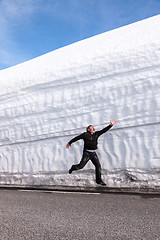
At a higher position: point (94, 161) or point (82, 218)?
point (94, 161)

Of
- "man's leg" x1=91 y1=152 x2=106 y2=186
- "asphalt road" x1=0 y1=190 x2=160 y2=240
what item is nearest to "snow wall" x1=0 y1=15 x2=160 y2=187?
"man's leg" x1=91 y1=152 x2=106 y2=186

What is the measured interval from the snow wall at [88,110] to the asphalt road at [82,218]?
48.2 inches

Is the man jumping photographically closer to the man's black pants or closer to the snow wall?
the man's black pants

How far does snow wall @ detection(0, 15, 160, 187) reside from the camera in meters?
5.41

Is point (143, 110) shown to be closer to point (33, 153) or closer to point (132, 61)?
point (132, 61)

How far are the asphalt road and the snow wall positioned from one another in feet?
4.02

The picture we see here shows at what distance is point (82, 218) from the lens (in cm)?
328

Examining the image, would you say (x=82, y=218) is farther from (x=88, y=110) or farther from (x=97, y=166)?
(x=88, y=110)

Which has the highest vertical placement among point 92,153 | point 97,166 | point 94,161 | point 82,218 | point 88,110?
point 88,110

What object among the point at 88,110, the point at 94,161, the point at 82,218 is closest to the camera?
the point at 82,218

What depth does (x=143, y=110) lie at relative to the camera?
5.46 meters

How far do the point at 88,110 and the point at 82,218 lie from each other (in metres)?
3.30

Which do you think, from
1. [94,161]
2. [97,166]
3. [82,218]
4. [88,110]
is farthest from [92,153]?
[82,218]

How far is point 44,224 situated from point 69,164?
312cm
